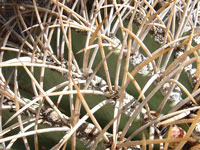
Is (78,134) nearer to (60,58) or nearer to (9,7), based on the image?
(60,58)

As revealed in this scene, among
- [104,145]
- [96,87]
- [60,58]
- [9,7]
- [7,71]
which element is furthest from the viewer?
[9,7]

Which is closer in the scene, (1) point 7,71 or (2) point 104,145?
(2) point 104,145

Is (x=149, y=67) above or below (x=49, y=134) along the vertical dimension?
above

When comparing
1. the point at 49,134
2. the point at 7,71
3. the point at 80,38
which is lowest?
the point at 49,134

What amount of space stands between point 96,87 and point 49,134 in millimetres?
168

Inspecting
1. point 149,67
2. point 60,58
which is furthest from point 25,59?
point 149,67

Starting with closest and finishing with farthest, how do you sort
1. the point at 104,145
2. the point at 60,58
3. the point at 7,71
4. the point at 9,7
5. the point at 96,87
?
the point at 104,145
the point at 96,87
the point at 60,58
the point at 7,71
the point at 9,7

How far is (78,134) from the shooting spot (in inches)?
24.0

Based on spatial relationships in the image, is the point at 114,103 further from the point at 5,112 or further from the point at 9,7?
the point at 9,7

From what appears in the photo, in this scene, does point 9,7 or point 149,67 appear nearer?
point 149,67

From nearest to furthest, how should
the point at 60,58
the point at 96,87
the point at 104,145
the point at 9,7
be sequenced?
the point at 104,145
the point at 96,87
the point at 60,58
the point at 9,7

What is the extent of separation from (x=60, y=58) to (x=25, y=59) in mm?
102

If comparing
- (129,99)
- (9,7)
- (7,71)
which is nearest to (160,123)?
(129,99)

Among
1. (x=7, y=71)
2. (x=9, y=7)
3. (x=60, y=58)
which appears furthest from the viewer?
(x=9, y=7)
